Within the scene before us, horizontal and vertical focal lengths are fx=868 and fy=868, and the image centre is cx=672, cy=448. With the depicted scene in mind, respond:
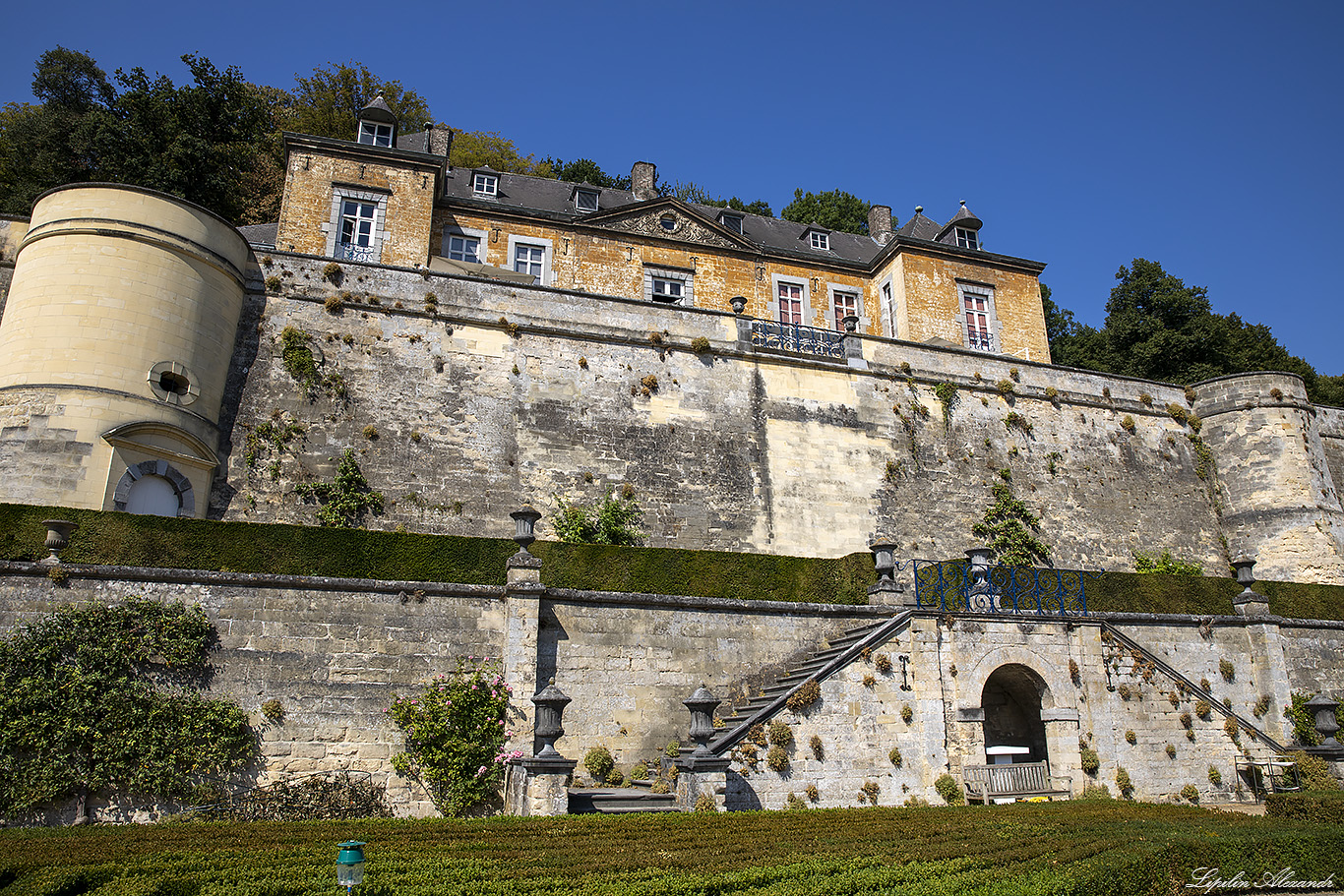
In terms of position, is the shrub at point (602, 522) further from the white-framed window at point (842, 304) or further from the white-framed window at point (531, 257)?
the white-framed window at point (842, 304)

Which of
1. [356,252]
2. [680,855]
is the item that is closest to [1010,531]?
[680,855]

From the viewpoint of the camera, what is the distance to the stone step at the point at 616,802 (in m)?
11.0

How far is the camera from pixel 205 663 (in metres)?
11.2

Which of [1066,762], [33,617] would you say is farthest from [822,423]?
[33,617]

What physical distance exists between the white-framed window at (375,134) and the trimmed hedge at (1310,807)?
76.2ft

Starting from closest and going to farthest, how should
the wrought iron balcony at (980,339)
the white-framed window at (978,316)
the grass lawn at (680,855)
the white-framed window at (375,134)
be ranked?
1. the grass lawn at (680,855)
2. the white-framed window at (375,134)
3. the wrought iron balcony at (980,339)
4. the white-framed window at (978,316)

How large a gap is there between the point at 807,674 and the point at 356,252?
15224mm

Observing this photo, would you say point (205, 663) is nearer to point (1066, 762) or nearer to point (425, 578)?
point (425, 578)

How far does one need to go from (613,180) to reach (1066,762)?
32195 millimetres

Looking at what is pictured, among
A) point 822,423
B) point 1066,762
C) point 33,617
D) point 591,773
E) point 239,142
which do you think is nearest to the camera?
point 33,617

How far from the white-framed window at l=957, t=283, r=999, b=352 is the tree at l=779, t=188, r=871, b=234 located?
14.1 metres

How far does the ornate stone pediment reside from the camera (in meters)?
24.6

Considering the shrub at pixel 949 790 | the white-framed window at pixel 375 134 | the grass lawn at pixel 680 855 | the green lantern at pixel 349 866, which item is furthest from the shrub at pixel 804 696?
the white-framed window at pixel 375 134

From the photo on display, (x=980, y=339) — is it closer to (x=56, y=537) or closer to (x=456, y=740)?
(x=456, y=740)
